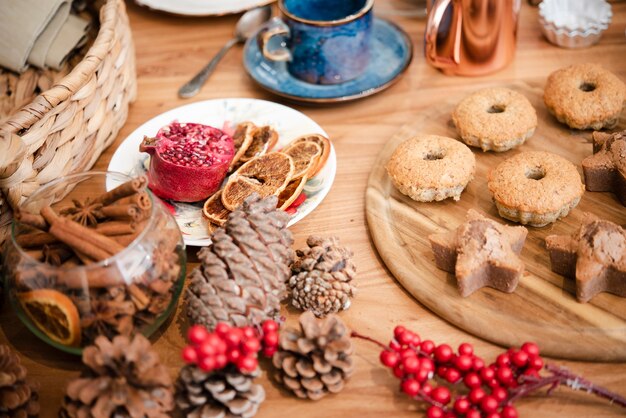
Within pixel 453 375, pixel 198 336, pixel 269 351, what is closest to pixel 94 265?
pixel 198 336

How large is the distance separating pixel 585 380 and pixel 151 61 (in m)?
1.25

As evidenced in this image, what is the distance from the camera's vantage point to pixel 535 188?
1.09 meters

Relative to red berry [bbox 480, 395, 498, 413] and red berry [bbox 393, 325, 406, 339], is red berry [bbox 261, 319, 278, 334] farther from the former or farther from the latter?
red berry [bbox 480, 395, 498, 413]

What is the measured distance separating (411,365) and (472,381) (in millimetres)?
88

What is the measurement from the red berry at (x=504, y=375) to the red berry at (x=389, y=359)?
14 centimetres

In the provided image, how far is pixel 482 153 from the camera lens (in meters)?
1.27

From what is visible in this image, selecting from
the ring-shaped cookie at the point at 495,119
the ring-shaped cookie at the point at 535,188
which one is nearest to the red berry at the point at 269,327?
the ring-shaped cookie at the point at 535,188

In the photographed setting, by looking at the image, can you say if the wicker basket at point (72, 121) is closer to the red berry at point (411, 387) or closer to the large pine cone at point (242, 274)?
the large pine cone at point (242, 274)

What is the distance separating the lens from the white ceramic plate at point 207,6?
1686mm

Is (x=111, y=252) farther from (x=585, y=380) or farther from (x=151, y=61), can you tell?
(x=151, y=61)

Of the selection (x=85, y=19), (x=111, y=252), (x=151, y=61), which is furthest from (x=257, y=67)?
(x=111, y=252)

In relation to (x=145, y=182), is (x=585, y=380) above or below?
below

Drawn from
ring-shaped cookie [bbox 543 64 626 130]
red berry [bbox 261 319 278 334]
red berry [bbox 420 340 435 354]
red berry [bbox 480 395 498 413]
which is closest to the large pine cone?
red berry [bbox 261 319 278 334]

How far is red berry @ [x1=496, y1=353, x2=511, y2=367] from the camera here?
897mm
